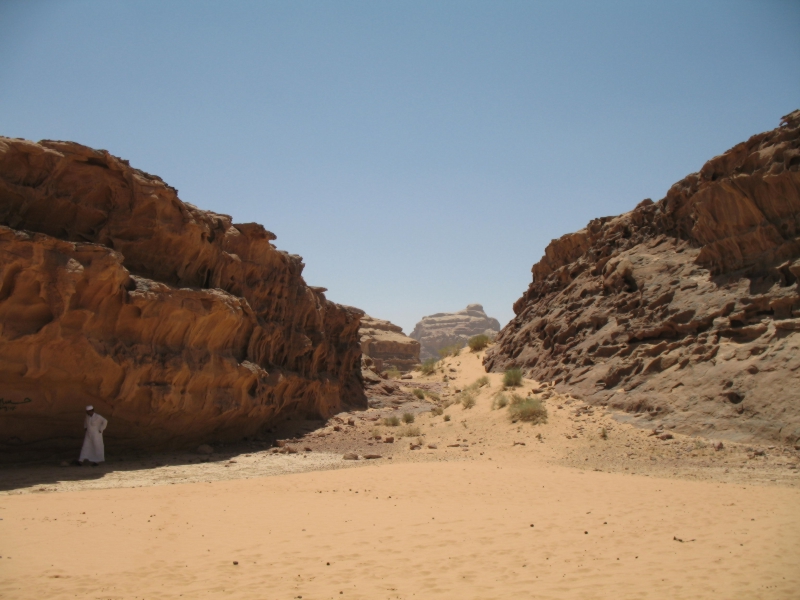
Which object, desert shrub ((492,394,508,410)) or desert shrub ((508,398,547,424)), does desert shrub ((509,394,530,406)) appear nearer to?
desert shrub ((492,394,508,410))

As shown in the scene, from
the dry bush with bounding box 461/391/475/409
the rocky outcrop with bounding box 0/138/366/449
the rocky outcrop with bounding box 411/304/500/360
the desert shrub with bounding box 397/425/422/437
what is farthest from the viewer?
the rocky outcrop with bounding box 411/304/500/360

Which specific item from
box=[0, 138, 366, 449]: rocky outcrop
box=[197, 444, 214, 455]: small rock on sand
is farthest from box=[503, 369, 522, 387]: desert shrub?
box=[197, 444, 214, 455]: small rock on sand

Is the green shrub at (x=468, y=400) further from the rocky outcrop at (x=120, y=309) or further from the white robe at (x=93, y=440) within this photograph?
the white robe at (x=93, y=440)

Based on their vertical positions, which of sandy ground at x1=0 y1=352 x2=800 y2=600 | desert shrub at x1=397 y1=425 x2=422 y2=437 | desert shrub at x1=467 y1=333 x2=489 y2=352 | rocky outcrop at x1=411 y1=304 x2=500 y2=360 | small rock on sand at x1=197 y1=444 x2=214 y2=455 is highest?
rocky outcrop at x1=411 y1=304 x2=500 y2=360

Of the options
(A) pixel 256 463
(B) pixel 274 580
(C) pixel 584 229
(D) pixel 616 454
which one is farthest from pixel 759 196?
(B) pixel 274 580

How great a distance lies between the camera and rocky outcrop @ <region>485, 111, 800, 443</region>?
48.8 ft

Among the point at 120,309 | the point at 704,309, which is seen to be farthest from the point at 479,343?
the point at 120,309

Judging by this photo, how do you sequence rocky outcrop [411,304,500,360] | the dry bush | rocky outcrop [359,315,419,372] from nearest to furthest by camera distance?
the dry bush < rocky outcrop [359,315,419,372] < rocky outcrop [411,304,500,360]

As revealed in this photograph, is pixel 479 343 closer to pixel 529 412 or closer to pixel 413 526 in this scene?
pixel 529 412

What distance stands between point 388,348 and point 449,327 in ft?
168

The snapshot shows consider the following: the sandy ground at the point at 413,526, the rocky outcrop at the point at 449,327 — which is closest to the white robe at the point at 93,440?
the sandy ground at the point at 413,526

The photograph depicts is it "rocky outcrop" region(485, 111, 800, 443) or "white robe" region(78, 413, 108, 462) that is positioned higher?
"rocky outcrop" region(485, 111, 800, 443)

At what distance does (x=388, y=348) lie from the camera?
47.6 m

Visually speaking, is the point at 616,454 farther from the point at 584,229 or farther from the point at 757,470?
the point at 584,229
